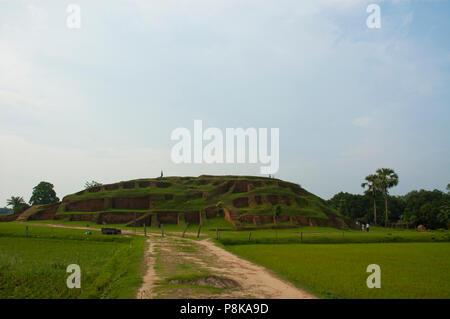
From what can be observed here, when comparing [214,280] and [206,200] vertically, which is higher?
[206,200]

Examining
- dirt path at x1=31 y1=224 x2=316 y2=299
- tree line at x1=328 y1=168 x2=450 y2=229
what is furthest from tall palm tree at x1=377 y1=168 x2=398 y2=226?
dirt path at x1=31 y1=224 x2=316 y2=299

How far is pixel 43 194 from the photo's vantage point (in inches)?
2611

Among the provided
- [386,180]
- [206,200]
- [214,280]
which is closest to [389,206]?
[386,180]

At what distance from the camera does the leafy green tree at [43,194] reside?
6550 centimetres

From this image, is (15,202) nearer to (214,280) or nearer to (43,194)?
(43,194)

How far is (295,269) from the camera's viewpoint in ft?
41.7

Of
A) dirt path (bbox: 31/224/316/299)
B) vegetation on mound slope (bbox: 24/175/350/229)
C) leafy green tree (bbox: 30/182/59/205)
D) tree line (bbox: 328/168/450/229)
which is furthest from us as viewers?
leafy green tree (bbox: 30/182/59/205)

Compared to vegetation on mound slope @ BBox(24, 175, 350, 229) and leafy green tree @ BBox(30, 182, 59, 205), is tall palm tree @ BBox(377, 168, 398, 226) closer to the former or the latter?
vegetation on mound slope @ BBox(24, 175, 350, 229)

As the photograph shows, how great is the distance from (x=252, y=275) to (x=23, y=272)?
8.10m

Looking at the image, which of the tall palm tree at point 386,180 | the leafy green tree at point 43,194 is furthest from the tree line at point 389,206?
the leafy green tree at point 43,194

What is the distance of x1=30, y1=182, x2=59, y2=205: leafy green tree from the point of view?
65.5m

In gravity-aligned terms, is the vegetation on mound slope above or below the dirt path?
above

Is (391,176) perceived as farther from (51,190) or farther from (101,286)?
(51,190)
